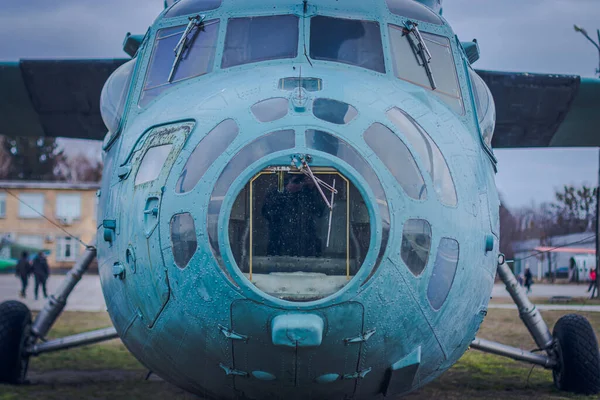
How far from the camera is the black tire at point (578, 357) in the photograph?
32.7 feet

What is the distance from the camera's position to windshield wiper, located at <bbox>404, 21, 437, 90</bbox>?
23.3 feet

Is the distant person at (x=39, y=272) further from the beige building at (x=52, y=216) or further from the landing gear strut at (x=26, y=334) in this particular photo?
the beige building at (x=52, y=216)

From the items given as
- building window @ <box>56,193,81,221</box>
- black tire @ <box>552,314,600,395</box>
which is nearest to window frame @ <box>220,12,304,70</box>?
black tire @ <box>552,314,600,395</box>

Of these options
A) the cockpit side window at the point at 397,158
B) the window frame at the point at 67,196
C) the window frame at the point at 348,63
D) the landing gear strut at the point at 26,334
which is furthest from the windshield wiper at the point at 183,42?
the window frame at the point at 67,196

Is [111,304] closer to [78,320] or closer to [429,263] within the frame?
[429,263]

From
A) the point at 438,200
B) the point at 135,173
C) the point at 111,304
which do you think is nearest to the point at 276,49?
the point at 135,173

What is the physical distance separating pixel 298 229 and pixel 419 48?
7.78 feet

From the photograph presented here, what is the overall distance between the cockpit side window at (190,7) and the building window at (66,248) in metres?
53.6

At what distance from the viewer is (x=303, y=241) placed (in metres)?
5.64

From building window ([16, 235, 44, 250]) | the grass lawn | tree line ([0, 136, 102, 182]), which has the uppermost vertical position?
tree line ([0, 136, 102, 182])

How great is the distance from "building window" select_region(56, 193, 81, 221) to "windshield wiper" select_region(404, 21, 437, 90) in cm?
5283

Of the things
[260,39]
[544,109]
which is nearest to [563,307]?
[544,109]

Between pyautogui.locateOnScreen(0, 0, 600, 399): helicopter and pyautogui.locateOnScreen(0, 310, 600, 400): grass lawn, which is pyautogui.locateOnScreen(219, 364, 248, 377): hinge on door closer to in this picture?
pyautogui.locateOnScreen(0, 0, 600, 399): helicopter

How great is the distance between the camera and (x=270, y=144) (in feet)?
17.5
